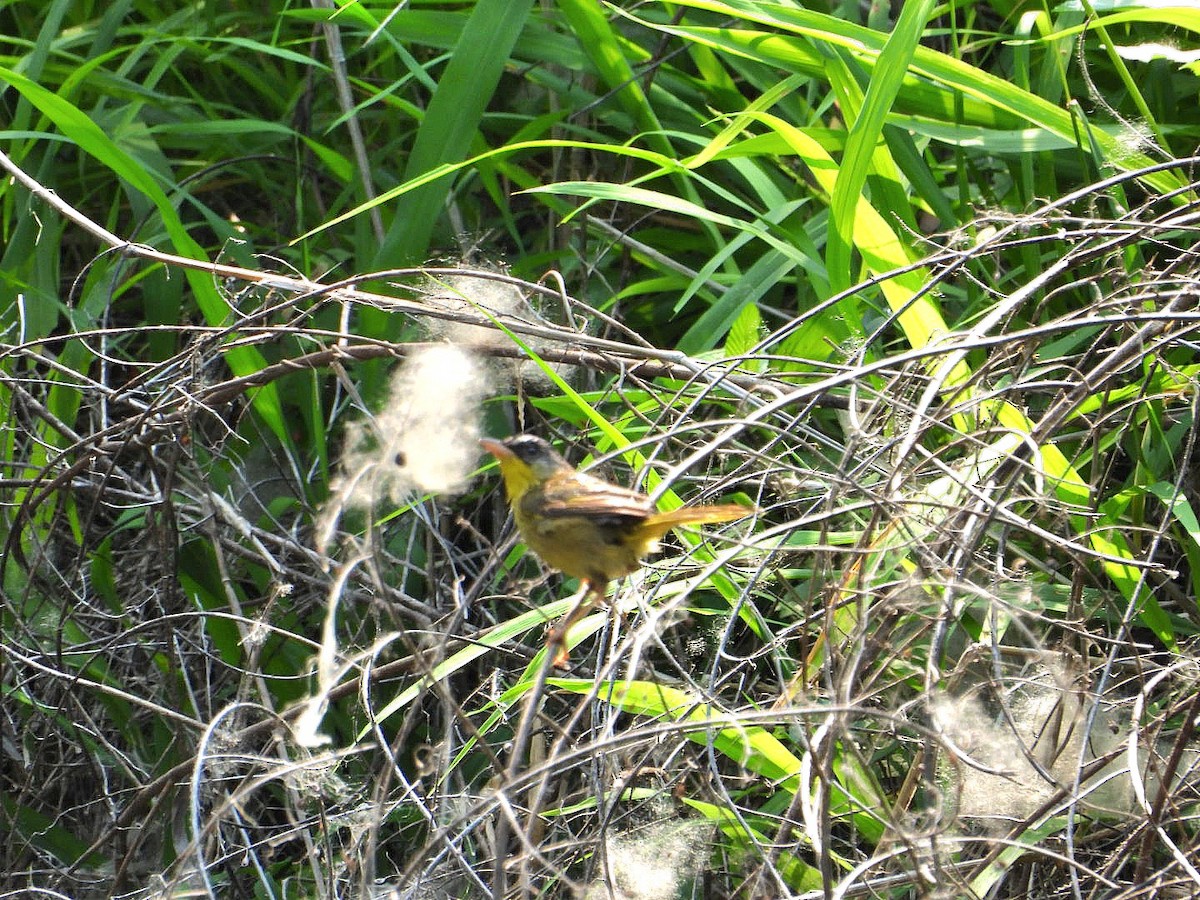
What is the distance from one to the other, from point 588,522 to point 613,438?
0.50 metres

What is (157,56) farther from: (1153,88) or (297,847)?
(1153,88)

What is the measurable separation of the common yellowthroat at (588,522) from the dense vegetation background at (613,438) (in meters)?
0.08

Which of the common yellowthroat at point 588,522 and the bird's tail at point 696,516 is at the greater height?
the bird's tail at point 696,516

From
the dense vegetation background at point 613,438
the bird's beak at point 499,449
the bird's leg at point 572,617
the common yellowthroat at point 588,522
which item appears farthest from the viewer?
the bird's beak at point 499,449

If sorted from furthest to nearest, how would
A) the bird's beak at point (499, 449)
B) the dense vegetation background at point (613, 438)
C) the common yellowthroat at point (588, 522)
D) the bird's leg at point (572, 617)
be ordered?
1. the bird's beak at point (499, 449)
2. the dense vegetation background at point (613, 438)
3. the common yellowthroat at point (588, 522)
4. the bird's leg at point (572, 617)

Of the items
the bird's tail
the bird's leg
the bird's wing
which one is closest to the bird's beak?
the bird's wing

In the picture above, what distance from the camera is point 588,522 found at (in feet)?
7.29

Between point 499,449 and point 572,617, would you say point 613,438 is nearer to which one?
point 499,449

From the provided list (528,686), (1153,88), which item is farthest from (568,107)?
(528,686)

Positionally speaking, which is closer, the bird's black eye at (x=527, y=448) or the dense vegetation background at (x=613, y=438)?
the dense vegetation background at (x=613, y=438)

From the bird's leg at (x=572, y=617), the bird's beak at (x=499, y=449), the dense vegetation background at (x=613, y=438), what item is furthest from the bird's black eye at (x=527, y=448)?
the bird's leg at (x=572, y=617)

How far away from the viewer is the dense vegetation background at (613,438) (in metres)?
2.35

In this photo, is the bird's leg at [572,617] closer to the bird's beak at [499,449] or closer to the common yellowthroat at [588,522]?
the common yellowthroat at [588,522]

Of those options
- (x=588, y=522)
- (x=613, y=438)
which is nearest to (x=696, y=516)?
(x=588, y=522)
